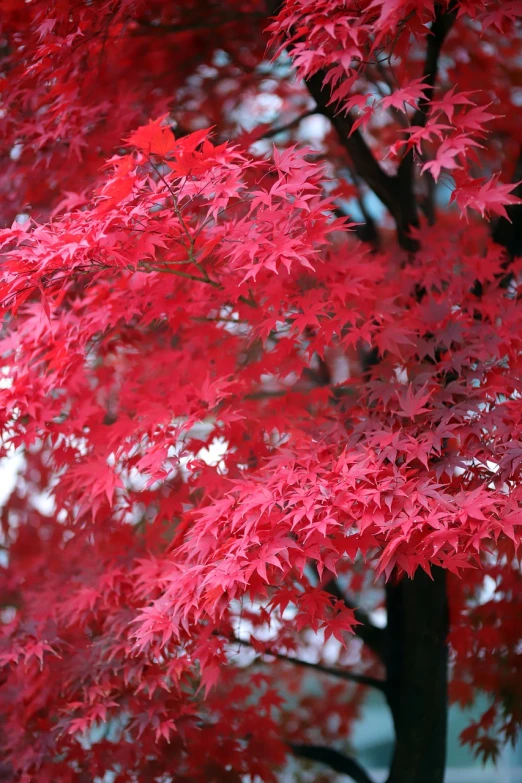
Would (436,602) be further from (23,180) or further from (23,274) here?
(23,180)

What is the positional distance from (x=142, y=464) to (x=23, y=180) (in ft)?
4.06

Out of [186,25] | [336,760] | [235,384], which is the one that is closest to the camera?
[235,384]

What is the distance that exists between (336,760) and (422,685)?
55 cm

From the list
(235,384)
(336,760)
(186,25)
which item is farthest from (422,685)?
(186,25)

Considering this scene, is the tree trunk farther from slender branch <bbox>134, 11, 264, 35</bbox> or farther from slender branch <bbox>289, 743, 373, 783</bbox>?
slender branch <bbox>134, 11, 264, 35</bbox>

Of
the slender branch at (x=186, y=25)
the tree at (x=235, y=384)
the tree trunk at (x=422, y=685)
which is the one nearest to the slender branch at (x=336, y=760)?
the tree at (x=235, y=384)

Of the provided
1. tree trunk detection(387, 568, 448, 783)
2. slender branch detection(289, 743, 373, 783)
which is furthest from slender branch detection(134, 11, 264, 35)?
slender branch detection(289, 743, 373, 783)

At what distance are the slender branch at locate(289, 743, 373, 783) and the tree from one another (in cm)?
1

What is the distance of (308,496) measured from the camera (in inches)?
67.9

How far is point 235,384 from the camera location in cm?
217

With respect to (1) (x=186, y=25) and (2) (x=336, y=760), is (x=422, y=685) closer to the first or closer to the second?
(2) (x=336, y=760)

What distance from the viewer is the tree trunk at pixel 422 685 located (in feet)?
8.88

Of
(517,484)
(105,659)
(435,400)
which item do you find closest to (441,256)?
(435,400)

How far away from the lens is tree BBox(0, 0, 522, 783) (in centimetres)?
171
